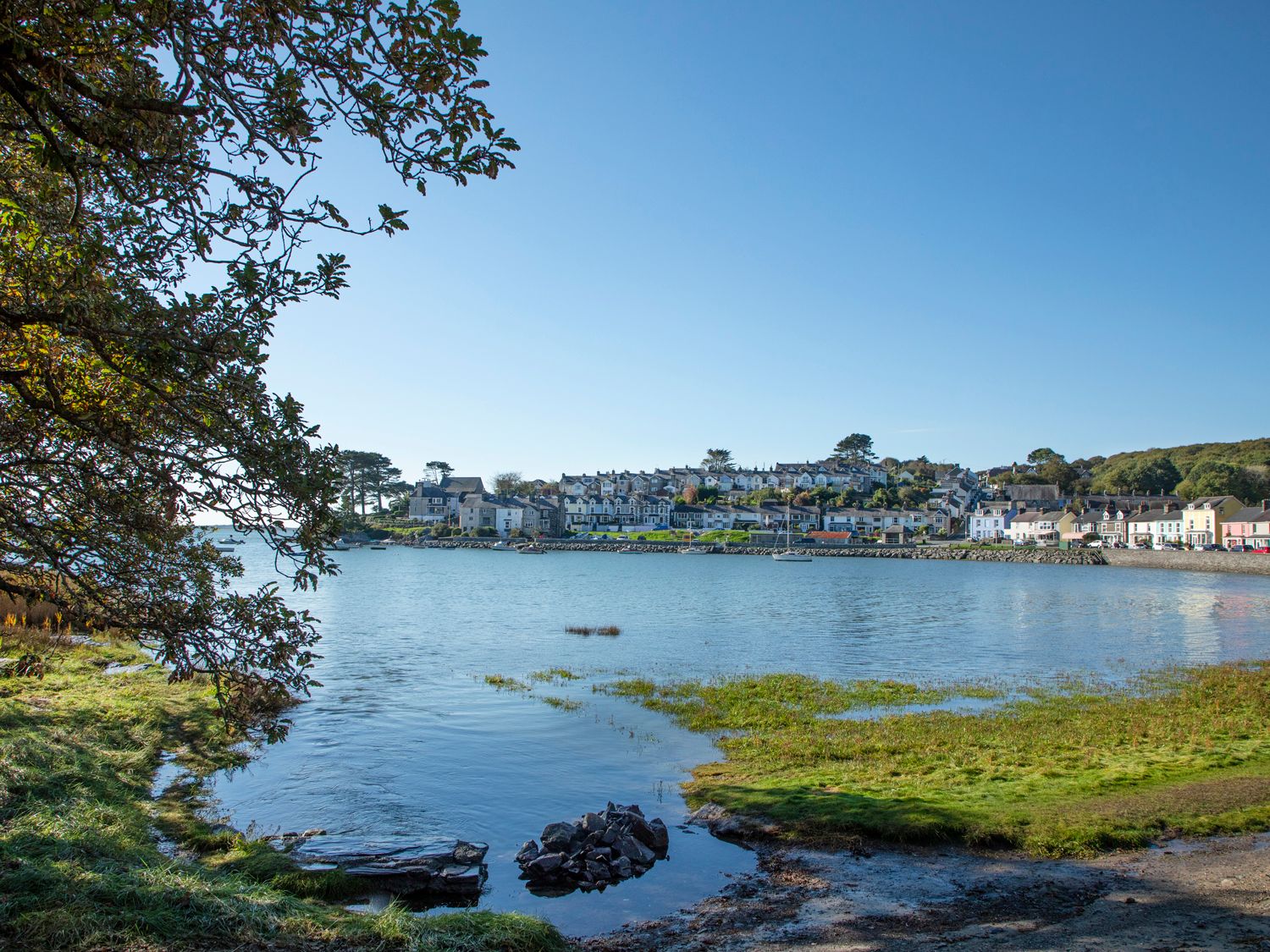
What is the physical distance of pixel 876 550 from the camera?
166 metres

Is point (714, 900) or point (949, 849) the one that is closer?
point (714, 900)

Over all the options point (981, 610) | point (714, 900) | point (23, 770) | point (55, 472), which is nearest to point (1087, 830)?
point (714, 900)

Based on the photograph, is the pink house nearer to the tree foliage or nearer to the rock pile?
the tree foliage

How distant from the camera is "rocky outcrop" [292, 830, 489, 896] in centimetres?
1273

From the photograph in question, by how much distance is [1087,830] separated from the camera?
13867 millimetres

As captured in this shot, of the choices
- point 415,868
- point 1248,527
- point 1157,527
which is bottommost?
point 415,868

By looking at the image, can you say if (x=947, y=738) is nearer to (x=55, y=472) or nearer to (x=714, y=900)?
(x=714, y=900)

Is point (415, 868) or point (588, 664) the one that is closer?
point (415, 868)

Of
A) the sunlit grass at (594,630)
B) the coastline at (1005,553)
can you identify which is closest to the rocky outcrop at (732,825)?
the sunlit grass at (594,630)

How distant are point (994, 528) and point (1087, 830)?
7706 inches

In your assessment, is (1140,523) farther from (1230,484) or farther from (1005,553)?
(1005,553)

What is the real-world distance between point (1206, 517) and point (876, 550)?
57156mm

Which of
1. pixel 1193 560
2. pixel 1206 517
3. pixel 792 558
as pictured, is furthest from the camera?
pixel 1206 517

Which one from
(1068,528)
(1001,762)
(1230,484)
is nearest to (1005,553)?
(1068,528)
